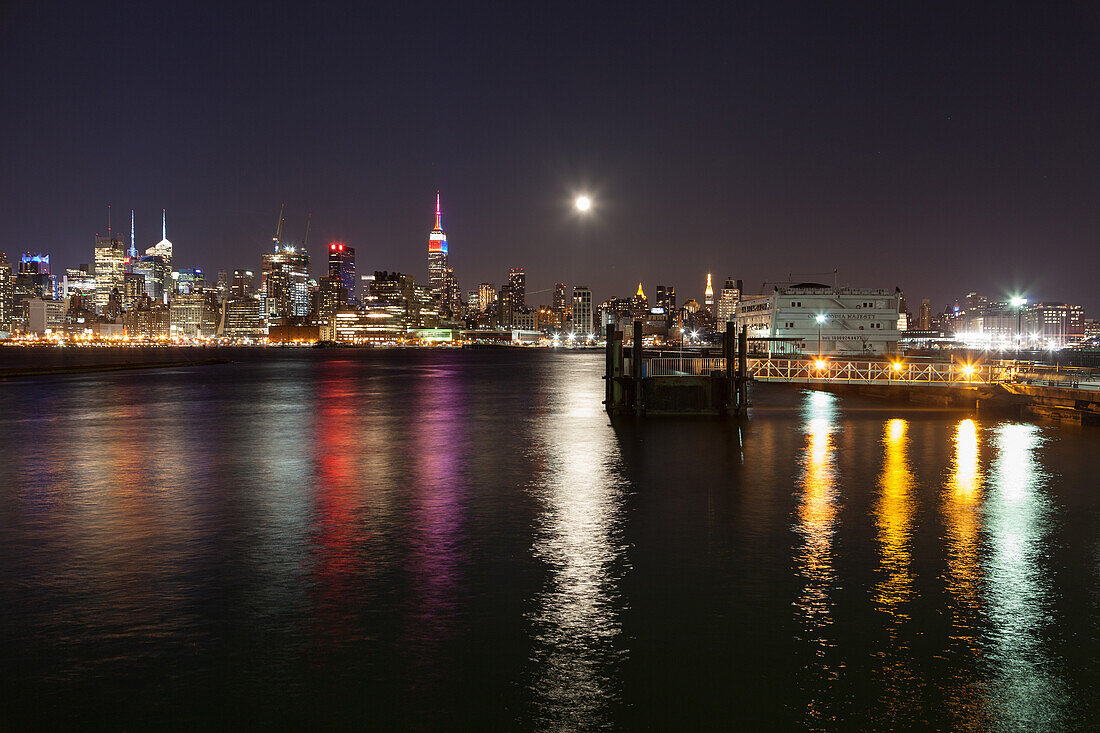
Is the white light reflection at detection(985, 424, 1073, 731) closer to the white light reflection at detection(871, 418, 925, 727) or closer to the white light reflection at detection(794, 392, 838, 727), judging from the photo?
the white light reflection at detection(871, 418, 925, 727)

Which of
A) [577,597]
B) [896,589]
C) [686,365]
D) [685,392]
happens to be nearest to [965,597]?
[896,589]

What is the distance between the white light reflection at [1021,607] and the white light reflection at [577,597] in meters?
4.45

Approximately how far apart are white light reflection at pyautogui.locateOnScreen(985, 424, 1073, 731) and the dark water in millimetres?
50

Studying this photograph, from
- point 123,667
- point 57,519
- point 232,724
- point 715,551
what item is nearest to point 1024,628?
point 715,551

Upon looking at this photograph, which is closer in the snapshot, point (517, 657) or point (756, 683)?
point (756, 683)

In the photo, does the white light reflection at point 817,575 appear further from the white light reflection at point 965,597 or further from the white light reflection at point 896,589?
the white light reflection at point 965,597

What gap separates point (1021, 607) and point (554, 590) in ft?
23.1

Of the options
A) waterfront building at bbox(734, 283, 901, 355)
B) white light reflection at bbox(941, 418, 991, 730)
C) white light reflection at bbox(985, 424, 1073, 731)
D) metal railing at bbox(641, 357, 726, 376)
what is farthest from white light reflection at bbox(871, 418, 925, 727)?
waterfront building at bbox(734, 283, 901, 355)

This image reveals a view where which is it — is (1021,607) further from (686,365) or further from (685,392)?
(686,365)

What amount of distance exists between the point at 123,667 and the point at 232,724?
2.26 meters

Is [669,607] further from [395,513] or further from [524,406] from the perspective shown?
[524,406]

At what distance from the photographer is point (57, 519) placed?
730 inches

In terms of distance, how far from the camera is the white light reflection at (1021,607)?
29.4ft

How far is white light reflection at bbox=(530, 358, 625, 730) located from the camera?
909 cm
